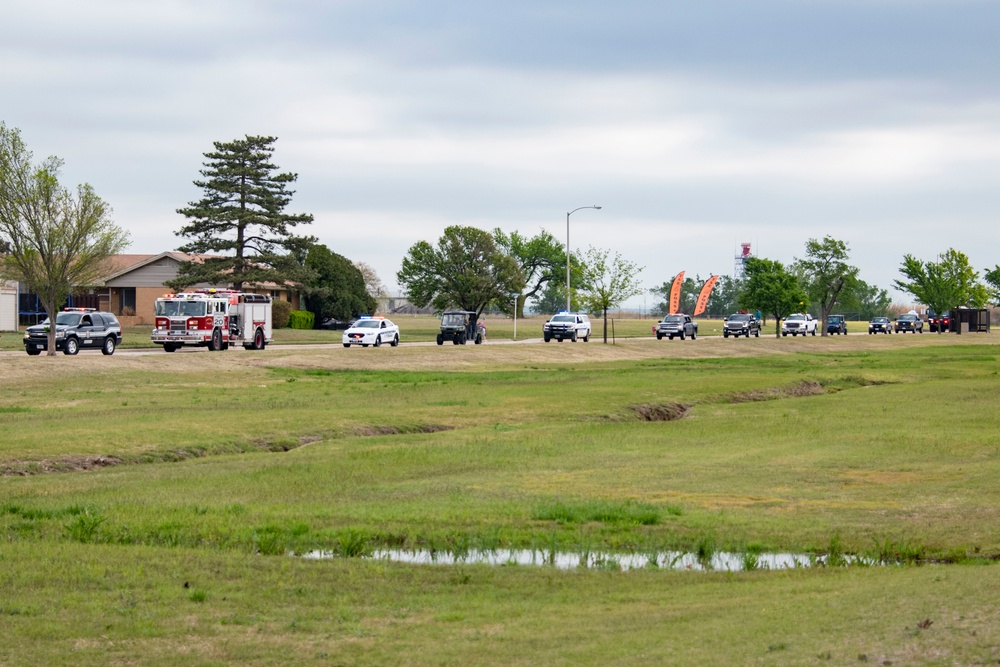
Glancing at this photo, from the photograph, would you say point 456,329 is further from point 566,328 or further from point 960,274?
point 960,274

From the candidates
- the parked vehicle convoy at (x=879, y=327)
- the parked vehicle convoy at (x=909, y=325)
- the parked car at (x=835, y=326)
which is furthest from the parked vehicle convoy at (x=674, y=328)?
the parked vehicle convoy at (x=909, y=325)

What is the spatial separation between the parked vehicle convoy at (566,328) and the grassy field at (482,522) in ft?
135

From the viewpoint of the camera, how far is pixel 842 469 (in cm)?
2047

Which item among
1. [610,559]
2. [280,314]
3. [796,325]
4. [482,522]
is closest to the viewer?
[610,559]

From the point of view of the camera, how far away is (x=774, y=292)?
101 m

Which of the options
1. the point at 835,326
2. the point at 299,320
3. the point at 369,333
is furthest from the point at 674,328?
the point at 299,320

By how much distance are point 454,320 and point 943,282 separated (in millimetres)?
63127

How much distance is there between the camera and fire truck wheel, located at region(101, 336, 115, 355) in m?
53.3

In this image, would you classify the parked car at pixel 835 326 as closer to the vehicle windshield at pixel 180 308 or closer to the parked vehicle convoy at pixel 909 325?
the parked vehicle convoy at pixel 909 325

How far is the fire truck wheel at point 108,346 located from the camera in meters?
53.3

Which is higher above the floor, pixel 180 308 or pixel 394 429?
pixel 180 308

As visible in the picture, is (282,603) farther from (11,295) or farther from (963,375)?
(11,295)

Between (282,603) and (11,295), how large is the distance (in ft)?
288

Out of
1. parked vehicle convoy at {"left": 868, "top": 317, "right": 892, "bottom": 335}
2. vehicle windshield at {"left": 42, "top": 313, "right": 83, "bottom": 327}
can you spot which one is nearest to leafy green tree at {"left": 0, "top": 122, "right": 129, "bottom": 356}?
vehicle windshield at {"left": 42, "top": 313, "right": 83, "bottom": 327}
